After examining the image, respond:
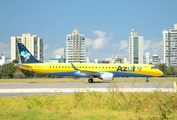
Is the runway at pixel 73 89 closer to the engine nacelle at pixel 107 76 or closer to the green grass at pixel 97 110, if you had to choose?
the green grass at pixel 97 110

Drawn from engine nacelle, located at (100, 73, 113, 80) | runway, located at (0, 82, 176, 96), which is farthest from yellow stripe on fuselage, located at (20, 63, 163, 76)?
runway, located at (0, 82, 176, 96)

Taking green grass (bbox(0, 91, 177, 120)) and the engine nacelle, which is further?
the engine nacelle

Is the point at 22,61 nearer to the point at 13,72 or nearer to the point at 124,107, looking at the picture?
the point at 124,107

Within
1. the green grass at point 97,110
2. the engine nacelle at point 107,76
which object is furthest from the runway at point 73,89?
the engine nacelle at point 107,76

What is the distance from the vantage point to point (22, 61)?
47031 millimetres

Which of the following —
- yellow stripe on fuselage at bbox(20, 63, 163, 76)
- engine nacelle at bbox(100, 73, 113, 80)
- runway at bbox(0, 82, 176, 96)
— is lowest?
runway at bbox(0, 82, 176, 96)

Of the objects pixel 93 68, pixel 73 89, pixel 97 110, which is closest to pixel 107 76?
pixel 93 68

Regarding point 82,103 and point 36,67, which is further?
point 36,67

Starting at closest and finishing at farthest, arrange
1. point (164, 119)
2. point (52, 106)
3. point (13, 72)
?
point (164, 119)
point (52, 106)
point (13, 72)

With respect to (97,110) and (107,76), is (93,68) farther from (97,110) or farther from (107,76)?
(97,110)

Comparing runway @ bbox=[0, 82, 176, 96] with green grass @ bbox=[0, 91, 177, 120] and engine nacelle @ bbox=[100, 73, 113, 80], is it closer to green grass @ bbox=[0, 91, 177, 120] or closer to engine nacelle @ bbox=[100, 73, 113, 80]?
green grass @ bbox=[0, 91, 177, 120]

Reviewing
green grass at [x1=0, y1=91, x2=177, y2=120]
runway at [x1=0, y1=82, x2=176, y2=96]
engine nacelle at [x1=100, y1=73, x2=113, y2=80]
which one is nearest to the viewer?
green grass at [x1=0, y1=91, x2=177, y2=120]

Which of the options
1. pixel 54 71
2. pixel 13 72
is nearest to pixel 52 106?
pixel 54 71

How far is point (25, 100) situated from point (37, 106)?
2.80 m
